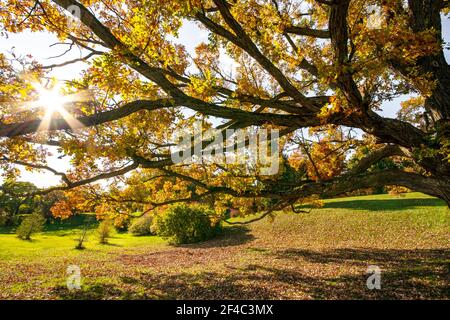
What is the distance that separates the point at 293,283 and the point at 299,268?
3.19m

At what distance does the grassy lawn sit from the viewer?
31.9 ft

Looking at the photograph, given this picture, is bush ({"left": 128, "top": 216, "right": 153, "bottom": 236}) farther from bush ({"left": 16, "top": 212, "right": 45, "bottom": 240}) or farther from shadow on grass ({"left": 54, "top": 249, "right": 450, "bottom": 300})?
shadow on grass ({"left": 54, "top": 249, "right": 450, "bottom": 300})

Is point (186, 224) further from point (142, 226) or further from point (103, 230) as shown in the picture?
point (142, 226)

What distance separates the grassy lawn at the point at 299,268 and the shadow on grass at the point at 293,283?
0.10 ft

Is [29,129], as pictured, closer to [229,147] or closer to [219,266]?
[229,147]

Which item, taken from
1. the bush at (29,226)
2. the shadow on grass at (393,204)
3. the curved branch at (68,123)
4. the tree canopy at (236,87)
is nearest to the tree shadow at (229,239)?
the shadow on grass at (393,204)

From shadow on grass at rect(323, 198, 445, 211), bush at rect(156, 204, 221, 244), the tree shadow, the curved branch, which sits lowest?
the tree shadow

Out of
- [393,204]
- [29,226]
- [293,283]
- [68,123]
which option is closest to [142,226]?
[29,226]

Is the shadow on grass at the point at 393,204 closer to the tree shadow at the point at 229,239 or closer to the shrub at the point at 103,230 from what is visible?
the tree shadow at the point at 229,239

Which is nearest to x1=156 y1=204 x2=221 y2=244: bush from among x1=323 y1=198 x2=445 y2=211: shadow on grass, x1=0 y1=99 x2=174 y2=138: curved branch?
x1=323 y1=198 x2=445 y2=211: shadow on grass

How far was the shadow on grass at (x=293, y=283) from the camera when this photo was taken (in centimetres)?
891

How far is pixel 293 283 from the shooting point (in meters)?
10.7

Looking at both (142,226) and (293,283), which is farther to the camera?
Result: (142,226)

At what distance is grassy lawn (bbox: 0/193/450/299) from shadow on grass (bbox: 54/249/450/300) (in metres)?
0.03
